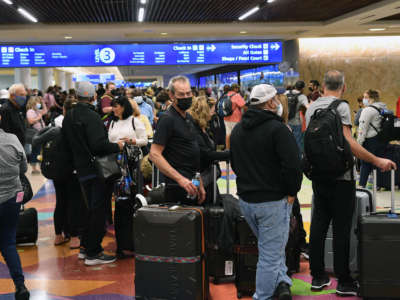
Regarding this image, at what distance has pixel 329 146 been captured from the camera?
3908 millimetres

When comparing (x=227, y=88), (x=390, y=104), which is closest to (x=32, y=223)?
(x=227, y=88)

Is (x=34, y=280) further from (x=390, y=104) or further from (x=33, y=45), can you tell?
(x=390, y=104)

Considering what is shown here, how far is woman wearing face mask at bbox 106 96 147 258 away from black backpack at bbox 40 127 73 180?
551mm

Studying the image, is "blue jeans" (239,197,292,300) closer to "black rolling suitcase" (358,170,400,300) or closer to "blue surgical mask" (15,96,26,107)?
"black rolling suitcase" (358,170,400,300)

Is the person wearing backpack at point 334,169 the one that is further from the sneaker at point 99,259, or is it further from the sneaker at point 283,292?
the sneaker at point 99,259

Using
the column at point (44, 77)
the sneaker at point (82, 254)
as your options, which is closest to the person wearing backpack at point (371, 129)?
the sneaker at point (82, 254)

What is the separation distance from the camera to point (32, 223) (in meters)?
6.06

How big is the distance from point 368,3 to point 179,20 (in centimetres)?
434

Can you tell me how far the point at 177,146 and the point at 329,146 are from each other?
1.15m

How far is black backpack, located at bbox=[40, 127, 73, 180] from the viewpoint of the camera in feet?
18.9

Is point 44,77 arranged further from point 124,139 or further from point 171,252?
point 171,252

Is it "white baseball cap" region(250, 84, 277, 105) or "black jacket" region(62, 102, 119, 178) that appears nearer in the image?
"white baseball cap" region(250, 84, 277, 105)

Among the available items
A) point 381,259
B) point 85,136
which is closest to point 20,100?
point 85,136

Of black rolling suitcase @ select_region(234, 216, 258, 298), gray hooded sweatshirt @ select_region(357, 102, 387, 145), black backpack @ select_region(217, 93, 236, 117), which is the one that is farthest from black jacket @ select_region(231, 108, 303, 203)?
black backpack @ select_region(217, 93, 236, 117)
